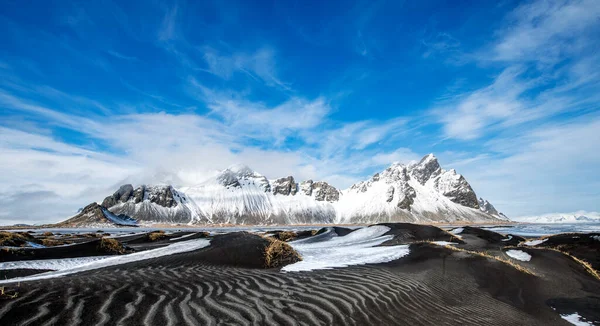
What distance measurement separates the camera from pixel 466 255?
1220 centimetres

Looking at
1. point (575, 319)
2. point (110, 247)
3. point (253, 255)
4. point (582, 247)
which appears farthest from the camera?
point (582, 247)

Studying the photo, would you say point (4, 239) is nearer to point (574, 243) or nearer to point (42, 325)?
point (42, 325)

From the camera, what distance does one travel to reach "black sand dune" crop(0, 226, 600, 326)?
442 cm

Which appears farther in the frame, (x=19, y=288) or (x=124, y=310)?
(x=19, y=288)

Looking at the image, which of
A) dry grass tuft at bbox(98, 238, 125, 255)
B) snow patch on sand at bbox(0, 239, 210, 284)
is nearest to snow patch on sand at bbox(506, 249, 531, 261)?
snow patch on sand at bbox(0, 239, 210, 284)

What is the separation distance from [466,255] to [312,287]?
8391 millimetres

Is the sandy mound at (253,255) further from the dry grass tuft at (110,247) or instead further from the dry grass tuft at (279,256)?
the dry grass tuft at (110,247)

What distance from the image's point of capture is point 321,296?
5965 millimetres

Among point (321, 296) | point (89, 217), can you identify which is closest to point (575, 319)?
point (321, 296)

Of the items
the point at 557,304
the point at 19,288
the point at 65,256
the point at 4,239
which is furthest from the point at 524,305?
the point at 4,239

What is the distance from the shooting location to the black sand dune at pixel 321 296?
4422 mm

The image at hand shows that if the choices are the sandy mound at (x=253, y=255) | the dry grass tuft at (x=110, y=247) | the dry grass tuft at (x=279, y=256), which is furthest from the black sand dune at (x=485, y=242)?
the dry grass tuft at (x=110, y=247)

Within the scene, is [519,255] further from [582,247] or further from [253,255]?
[582,247]

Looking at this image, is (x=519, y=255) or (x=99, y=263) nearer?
(x=99, y=263)
